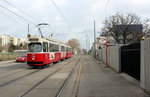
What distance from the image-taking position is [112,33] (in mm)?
31641

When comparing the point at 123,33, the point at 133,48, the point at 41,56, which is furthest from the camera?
the point at 123,33

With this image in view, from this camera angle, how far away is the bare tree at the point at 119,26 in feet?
98.5

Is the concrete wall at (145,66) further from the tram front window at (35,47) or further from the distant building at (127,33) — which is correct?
the distant building at (127,33)

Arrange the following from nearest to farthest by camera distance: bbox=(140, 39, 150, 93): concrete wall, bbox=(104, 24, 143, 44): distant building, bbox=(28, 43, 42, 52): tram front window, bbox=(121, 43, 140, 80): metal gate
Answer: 1. bbox=(140, 39, 150, 93): concrete wall
2. bbox=(121, 43, 140, 80): metal gate
3. bbox=(28, 43, 42, 52): tram front window
4. bbox=(104, 24, 143, 44): distant building

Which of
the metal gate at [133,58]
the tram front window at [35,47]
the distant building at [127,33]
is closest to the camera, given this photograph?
the metal gate at [133,58]

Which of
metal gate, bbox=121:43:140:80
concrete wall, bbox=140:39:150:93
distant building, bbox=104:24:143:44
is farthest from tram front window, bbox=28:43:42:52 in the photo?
distant building, bbox=104:24:143:44

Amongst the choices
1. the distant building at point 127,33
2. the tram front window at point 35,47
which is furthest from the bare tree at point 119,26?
the tram front window at point 35,47

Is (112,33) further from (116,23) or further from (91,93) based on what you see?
(91,93)

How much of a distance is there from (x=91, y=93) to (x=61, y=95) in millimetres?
1221

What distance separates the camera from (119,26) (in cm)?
3045

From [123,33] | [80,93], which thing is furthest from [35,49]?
[123,33]

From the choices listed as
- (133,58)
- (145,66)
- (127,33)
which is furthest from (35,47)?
(127,33)

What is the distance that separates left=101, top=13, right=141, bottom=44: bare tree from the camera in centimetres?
3003

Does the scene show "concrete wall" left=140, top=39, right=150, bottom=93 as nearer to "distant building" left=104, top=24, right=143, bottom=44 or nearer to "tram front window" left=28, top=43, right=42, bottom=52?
"tram front window" left=28, top=43, right=42, bottom=52
